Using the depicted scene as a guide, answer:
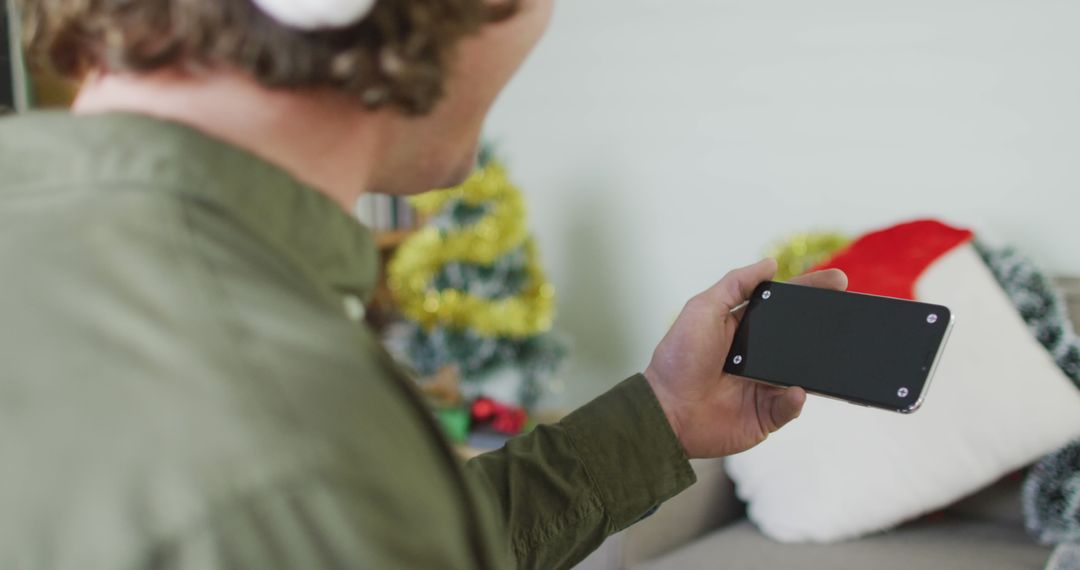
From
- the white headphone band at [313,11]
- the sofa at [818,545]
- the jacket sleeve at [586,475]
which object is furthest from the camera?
the sofa at [818,545]

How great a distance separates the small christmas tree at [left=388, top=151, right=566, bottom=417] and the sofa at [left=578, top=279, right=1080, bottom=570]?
0.77 m

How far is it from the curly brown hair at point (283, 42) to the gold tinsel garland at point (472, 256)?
6.17ft

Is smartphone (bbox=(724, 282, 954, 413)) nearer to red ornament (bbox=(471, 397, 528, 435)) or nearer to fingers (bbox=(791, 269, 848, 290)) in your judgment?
fingers (bbox=(791, 269, 848, 290))

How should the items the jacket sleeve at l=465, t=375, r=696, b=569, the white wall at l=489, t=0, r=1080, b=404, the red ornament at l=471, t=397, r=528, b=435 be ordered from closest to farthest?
1. the jacket sleeve at l=465, t=375, r=696, b=569
2. the white wall at l=489, t=0, r=1080, b=404
3. the red ornament at l=471, t=397, r=528, b=435

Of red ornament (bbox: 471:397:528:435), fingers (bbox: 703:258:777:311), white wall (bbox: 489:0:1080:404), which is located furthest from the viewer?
red ornament (bbox: 471:397:528:435)

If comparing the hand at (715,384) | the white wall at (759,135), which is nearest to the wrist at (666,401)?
the hand at (715,384)

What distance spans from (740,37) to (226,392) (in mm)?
2130

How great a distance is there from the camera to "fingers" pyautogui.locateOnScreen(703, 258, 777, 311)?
973 millimetres

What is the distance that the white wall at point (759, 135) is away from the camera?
6.43ft

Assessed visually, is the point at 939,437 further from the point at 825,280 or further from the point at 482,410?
the point at 482,410

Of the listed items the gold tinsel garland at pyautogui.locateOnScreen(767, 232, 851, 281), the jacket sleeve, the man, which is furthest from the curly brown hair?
the gold tinsel garland at pyautogui.locateOnScreen(767, 232, 851, 281)

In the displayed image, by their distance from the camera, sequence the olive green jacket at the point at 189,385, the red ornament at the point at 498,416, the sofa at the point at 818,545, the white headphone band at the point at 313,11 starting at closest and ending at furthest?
the olive green jacket at the point at 189,385 → the white headphone band at the point at 313,11 → the sofa at the point at 818,545 → the red ornament at the point at 498,416

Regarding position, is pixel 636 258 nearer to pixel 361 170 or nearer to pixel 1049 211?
pixel 1049 211

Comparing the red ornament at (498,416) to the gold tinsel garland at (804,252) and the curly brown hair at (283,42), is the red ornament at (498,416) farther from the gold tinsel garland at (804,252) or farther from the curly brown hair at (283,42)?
the curly brown hair at (283,42)
